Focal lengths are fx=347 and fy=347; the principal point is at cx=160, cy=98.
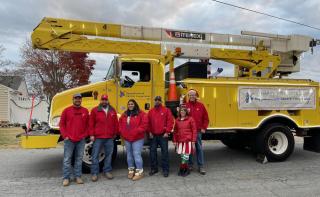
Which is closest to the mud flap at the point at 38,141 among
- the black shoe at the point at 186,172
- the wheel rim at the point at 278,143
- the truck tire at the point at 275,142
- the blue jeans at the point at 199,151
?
the black shoe at the point at 186,172

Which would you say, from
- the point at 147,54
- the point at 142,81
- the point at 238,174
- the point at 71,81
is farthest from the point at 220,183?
the point at 71,81

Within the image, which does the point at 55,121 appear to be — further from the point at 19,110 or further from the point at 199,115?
the point at 19,110

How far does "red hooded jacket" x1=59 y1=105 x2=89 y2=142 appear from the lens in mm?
6953

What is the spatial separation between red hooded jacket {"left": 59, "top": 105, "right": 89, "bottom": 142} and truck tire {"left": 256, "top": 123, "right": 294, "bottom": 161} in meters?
4.77

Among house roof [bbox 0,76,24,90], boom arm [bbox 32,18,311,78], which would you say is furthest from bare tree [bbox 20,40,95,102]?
boom arm [bbox 32,18,311,78]

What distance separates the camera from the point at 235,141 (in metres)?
10.8

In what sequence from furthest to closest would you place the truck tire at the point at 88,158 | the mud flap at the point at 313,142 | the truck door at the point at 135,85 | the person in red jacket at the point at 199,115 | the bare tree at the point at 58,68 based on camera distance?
the bare tree at the point at 58,68 < the mud flap at the point at 313,142 < the truck door at the point at 135,85 < the person in red jacket at the point at 199,115 < the truck tire at the point at 88,158

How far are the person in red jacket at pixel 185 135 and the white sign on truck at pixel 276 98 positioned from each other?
6.56 ft

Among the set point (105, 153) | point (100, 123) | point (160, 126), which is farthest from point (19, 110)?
point (160, 126)

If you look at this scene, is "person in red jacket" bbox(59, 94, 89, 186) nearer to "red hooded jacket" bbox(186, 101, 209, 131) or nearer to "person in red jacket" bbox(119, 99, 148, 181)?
"person in red jacket" bbox(119, 99, 148, 181)

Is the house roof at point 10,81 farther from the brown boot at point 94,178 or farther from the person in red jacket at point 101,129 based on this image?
the brown boot at point 94,178

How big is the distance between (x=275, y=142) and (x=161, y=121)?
3757mm

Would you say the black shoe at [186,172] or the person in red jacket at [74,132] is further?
the black shoe at [186,172]

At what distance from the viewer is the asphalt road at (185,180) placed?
6426mm
